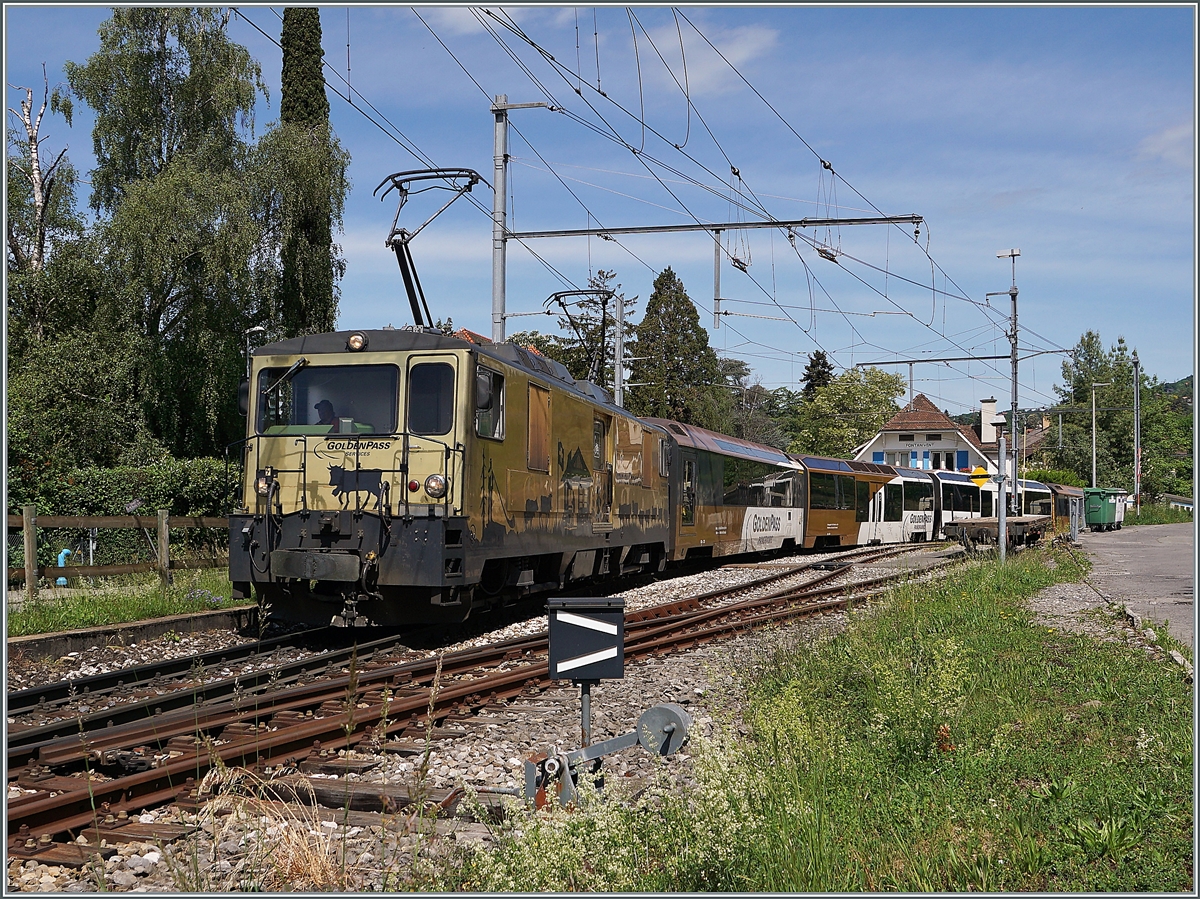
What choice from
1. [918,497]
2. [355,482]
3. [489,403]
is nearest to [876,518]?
[918,497]

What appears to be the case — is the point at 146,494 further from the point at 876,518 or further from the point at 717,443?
the point at 876,518

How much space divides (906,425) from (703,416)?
67.3 feet

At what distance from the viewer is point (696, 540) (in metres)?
22.8

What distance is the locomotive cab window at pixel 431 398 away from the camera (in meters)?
11.1

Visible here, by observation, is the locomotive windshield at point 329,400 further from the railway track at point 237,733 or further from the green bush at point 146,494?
the green bush at point 146,494

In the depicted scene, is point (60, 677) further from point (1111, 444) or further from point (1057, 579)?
point (1111, 444)

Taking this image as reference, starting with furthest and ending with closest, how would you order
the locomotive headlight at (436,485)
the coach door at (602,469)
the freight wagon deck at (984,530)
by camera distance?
the freight wagon deck at (984,530)
the coach door at (602,469)
the locomotive headlight at (436,485)

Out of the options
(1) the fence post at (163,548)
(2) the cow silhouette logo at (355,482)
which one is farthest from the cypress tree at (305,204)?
(2) the cow silhouette logo at (355,482)

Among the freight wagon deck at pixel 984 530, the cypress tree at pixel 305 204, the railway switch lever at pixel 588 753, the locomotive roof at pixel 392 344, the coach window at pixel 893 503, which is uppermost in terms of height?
the cypress tree at pixel 305 204

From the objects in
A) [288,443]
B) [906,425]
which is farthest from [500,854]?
[906,425]

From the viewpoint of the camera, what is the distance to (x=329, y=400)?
38.0 feet

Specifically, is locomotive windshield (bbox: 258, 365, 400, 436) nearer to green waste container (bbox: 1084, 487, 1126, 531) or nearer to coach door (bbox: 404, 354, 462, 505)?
coach door (bbox: 404, 354, 462, 505)

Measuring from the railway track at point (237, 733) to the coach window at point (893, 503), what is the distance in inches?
1113

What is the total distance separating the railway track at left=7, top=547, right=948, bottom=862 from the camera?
5195 mm
